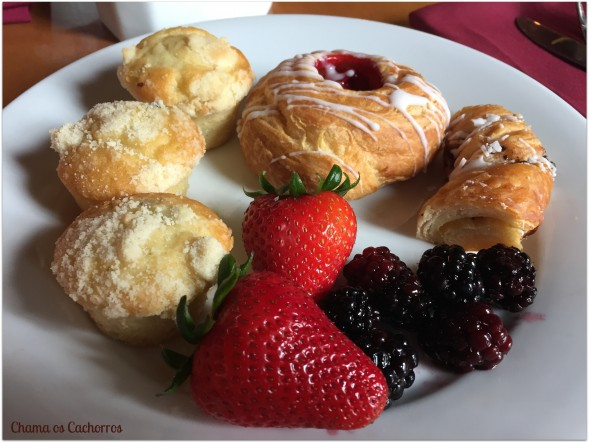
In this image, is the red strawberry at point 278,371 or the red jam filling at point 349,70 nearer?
the red strawberry at point 278,371

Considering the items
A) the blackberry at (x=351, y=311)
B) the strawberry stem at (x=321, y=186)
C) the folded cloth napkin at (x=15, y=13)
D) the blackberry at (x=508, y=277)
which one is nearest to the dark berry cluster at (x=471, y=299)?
the blackberry at (x=508, y=277)

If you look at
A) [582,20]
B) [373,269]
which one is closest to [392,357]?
[373,269]

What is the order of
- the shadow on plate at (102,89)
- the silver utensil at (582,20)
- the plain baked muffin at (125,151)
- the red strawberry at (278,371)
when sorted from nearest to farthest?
1. the red strawberry at (278,371)
2. the plain baked muffin at (125,151)
3. the shadow on plate at (102,89)
4. the silver utensil at (582,20)

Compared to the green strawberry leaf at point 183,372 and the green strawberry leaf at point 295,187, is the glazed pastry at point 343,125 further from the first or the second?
the green strawberry leaf at point 183,372

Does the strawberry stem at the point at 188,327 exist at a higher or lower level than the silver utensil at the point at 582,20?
lower

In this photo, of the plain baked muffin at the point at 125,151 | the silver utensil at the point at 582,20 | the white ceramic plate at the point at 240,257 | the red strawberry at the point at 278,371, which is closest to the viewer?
the red strawberry at the point at 278,371

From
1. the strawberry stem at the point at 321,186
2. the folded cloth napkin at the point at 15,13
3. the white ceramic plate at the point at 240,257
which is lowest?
the white ceramic plate at the point at 240,257

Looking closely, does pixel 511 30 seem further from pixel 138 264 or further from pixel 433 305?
pixel 138 264
